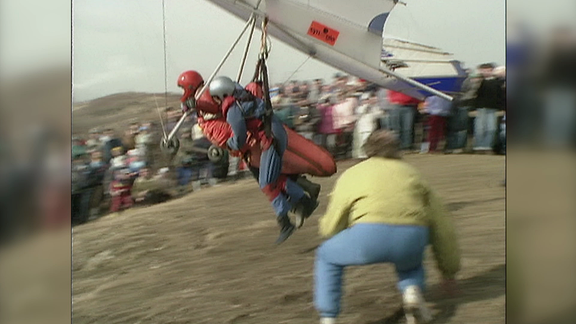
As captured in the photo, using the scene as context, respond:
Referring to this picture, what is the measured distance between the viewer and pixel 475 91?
306 centimetres

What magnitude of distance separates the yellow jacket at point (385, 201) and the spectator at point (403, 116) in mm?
129

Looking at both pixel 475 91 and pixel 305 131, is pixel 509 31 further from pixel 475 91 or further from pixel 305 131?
pixel 305 131

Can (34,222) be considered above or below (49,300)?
above

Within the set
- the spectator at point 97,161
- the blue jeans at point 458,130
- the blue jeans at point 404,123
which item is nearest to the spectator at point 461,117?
the blue jeans at point 458,130

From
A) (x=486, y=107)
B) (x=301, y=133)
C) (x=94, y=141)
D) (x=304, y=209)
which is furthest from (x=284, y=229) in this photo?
(x=486, y=107)

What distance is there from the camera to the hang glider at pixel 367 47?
118 inches

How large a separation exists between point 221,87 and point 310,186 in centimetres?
70

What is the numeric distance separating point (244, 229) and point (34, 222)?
1132 mm

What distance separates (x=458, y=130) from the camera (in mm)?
3078

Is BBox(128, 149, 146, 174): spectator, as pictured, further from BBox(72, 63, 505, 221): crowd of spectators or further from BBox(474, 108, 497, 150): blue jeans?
BBox(474, 108, 497, 150): blue jeans

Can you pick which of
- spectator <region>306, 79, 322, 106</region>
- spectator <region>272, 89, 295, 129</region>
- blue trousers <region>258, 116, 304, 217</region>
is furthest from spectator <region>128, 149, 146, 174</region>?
spectator <region>306, 79, 322, 106</region>

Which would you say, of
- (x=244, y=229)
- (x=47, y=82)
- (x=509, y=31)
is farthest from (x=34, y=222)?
(x=509, y=31)

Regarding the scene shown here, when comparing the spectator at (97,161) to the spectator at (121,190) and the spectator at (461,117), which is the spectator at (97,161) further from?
the spectator at (461,117)

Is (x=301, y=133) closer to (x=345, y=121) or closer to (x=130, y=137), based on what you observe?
(x=345, y=121)
